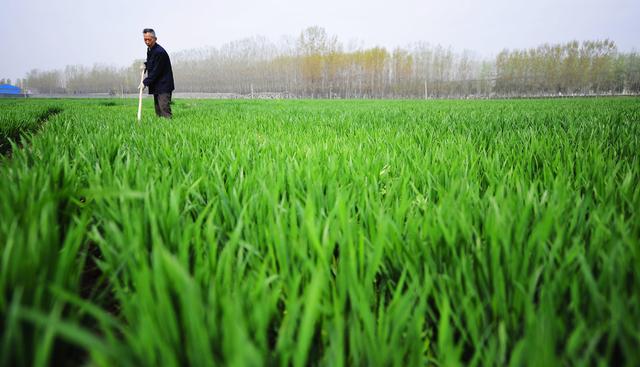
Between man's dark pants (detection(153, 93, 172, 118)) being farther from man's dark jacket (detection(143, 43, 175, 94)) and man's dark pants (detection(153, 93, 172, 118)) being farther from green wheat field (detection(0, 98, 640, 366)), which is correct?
green wheat field (detection(0, 98, 640, 366))

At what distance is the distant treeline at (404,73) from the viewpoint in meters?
54.0

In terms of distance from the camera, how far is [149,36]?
617 centimetres

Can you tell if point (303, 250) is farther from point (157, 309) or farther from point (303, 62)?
point (303, 62)

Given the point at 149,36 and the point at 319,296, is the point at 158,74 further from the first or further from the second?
the point at 319,296

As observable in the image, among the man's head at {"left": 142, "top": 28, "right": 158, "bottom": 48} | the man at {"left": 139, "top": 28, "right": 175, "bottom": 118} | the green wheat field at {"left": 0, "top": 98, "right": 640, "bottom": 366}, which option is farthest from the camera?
the man at {"left": 139, "top": 28, "right": 175, "bottom": 118}

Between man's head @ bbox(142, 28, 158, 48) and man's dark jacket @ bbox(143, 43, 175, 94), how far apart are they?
9 centimetres

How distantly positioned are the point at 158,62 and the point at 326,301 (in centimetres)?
698

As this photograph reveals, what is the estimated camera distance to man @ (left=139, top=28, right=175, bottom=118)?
6324 millimetres

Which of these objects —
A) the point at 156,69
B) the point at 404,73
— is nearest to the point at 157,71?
the point at 156,69

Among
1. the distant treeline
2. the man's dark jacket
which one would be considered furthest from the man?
the distant treeline

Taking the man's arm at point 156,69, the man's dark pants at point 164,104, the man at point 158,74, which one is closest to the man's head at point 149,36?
the man at point 158,74

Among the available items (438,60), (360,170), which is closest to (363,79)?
(438,60)

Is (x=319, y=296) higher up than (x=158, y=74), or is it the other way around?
(x=158, y=74)

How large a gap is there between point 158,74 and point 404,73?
61272mm
